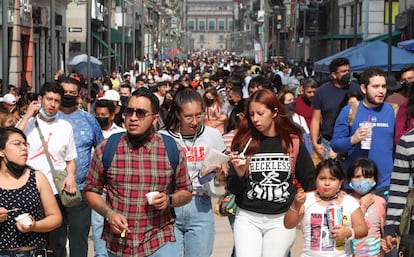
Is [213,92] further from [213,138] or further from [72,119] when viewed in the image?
[213,138]

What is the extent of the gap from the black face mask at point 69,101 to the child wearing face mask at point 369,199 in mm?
2489

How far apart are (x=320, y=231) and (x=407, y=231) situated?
1194mm

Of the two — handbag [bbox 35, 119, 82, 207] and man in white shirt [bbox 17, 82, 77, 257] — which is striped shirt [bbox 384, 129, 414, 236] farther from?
man in white shirt [bbox 17, 82, 77, 257]

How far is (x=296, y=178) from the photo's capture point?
682cm

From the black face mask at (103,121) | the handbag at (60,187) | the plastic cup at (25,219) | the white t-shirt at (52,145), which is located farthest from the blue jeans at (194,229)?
the black face mask at (103,121)

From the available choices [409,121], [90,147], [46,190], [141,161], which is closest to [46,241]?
[46,190]

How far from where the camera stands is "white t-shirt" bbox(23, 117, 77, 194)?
25.6ft

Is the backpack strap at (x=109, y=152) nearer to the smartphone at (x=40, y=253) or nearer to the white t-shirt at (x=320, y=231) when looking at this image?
the smartphone at (x=40, y=253)

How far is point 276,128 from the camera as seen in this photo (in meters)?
6.79

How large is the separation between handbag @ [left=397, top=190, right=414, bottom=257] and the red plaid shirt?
141 centimetres

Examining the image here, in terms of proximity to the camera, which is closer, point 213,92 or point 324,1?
point 213,92

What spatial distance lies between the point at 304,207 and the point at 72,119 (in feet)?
8.67

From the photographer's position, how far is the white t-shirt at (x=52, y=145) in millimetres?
7812

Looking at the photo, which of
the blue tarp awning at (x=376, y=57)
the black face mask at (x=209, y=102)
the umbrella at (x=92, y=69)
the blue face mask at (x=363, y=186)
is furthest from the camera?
the umbrella at (x=92, y=69)
